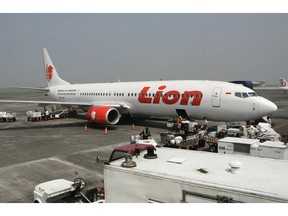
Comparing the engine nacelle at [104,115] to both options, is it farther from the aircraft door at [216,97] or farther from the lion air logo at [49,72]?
the lion air logo at [49,72]

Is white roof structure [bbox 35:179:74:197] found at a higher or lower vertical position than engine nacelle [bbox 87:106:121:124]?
lower

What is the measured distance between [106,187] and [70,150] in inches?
404

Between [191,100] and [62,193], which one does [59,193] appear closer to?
[62,193]

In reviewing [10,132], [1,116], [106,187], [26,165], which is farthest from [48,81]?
[106,187]

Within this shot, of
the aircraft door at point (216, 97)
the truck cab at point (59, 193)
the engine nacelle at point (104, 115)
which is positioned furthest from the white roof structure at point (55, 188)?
the engine nacelle at point (104, 115)

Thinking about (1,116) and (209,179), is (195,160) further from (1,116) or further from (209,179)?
(1,116)

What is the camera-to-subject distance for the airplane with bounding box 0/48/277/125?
1812 cm

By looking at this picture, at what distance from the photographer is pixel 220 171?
5785 millimetres

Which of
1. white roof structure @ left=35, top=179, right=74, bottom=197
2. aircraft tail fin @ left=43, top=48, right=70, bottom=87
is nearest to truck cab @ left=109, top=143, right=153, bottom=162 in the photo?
white roof structure @ left=35, top=179, right=74, bottom=197

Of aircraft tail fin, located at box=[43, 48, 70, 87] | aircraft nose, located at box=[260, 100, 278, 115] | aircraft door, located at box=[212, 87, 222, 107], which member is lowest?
aircraft nose, located at box=[260, 100, 278, 115]

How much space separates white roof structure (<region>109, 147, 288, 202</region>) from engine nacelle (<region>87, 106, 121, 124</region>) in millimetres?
15541

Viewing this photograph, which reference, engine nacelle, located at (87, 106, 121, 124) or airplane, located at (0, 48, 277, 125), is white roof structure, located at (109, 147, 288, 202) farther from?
engine nacelle, located at (87, 106, 121, 124)

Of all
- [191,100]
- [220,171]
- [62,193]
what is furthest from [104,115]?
[220,171]

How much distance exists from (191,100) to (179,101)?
105 centimetres
